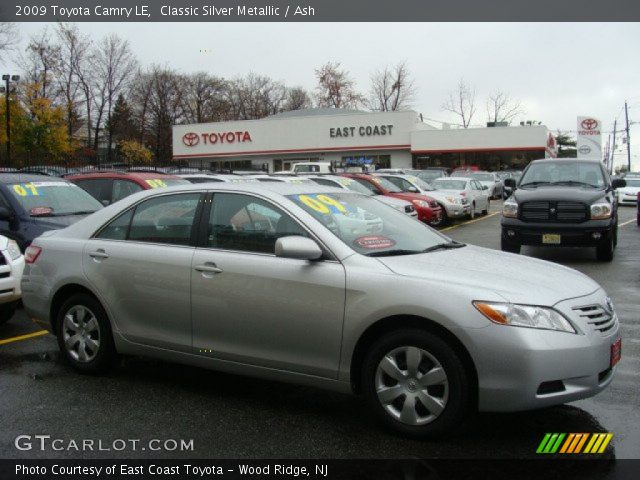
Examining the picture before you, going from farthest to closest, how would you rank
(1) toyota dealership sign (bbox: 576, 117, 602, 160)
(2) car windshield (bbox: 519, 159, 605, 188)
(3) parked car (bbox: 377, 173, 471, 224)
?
1. (1) toyota dealership sign (bbox: 576, 117, 602, 160)
2. (3) parked car (bbox: 377, 173, 471, 224)
3. (2) car windshield (bbox: 519, 159, 605, 188)

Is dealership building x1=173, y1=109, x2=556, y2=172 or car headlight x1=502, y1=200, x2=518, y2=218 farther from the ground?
dealership building x1=173, y1=109, x2=556, y2=172

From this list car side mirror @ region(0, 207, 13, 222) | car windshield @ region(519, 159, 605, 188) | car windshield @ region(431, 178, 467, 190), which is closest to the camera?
car side mirror @ region(0, 207, 13, 222)

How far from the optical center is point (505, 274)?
4.31m

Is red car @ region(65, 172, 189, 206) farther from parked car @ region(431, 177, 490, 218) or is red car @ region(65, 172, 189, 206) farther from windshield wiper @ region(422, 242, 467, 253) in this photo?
parked car @ region(431, 177, 490, 218)

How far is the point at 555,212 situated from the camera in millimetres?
11969

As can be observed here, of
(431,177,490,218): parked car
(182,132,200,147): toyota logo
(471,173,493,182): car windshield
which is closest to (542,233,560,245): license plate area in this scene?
(431,177,490,218): parked car

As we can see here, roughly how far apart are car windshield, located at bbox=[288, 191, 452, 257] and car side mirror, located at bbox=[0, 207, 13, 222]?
5.81m

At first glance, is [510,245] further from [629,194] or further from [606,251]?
[629,194]

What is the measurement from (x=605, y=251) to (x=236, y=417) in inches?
382

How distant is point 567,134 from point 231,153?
59845 millimetres

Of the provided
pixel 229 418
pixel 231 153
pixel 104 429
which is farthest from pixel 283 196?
pixel 231 153

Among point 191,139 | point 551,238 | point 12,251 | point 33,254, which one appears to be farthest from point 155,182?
point 191,139

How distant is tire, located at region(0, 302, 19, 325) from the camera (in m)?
7.30

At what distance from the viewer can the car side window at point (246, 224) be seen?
472 cm
